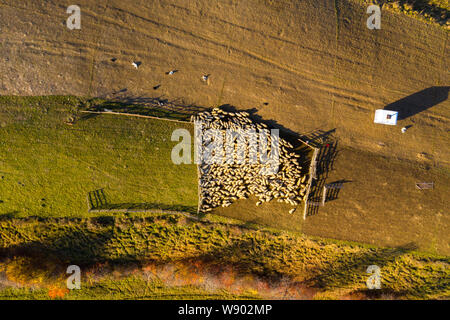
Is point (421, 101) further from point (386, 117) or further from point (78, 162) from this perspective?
point (78, 162)

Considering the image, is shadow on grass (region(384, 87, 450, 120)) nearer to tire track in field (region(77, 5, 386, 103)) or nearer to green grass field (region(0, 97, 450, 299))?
tire track in field (region(77, 5, 386, 103))

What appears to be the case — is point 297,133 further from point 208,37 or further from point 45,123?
point 45,123

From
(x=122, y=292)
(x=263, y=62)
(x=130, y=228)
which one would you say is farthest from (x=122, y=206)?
(x=263, y=62)

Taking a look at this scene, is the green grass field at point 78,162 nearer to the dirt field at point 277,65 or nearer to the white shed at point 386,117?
the dirt field at point 277,65

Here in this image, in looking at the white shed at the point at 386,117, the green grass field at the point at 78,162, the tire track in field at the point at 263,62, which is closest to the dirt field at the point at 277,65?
the tire track in field at the point at 263,62

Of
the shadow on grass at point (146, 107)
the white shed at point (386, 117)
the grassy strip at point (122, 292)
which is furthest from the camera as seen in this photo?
the grassy strip at point (122, 292)
